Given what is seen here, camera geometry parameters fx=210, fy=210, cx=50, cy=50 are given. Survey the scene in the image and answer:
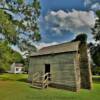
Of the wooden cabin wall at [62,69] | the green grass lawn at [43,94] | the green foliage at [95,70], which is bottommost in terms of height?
the green grass lawn at [43,94]

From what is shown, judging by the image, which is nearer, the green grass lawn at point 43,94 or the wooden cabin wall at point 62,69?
the green grass lawn at point 43,94

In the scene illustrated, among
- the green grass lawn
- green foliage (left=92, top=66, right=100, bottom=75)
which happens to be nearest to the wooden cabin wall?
the green grass lawn

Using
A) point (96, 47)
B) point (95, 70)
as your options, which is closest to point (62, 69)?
point (96, 47)

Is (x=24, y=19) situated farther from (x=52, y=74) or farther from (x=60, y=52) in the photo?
(x=52, y=74)

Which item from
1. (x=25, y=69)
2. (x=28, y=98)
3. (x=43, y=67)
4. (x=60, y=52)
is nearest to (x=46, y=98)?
(x=28, y=98)

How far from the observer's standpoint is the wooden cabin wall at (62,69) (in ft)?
76.7

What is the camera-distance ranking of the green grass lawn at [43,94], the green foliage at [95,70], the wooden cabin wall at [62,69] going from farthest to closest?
the green foliage at [95,70] < the wooden cabin wall at [62,69] < the green grass lawn at [43,94]

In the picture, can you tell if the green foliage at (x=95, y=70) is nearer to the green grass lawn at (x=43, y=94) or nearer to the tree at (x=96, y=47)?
the tree at (x=96, y=47)

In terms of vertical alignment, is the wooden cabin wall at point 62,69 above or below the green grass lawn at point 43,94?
above

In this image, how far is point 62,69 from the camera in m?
24.6

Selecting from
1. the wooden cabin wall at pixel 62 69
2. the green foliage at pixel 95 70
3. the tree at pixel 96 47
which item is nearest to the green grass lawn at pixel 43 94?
the wooden cabin wall at pixel 62 69

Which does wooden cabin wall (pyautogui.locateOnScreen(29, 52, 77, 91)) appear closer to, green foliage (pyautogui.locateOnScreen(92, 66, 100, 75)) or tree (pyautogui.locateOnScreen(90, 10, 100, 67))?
tree (pyautogui.locateOnScreen(90, 10, 100, 67))

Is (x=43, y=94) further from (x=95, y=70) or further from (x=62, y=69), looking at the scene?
(x=95, y=70)

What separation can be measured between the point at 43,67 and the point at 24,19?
25.6 feet
